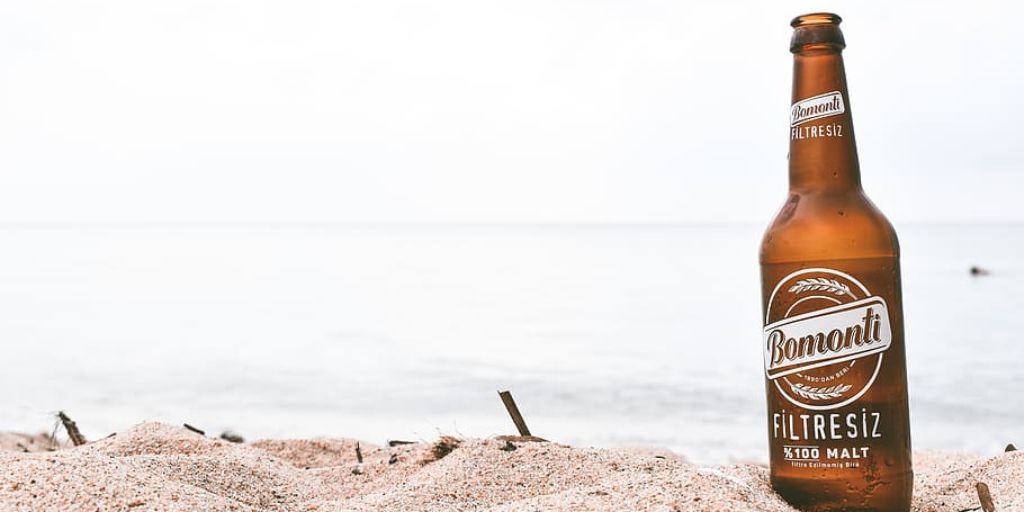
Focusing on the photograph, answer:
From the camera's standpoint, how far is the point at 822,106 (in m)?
2.25

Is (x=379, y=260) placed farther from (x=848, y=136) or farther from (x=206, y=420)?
(x=848, y=136)

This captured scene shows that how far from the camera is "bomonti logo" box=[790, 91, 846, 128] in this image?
7.39 ft

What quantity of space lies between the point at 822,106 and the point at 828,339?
1.80 ft

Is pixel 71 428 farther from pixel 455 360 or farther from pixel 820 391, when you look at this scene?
pixel 455 360

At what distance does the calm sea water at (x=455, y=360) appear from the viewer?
32.7ft

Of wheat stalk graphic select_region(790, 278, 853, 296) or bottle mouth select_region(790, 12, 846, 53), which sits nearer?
wheat stalk graphic select_region(790, 278, 853, 296)

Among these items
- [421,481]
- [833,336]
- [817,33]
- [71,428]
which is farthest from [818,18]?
[71,428]

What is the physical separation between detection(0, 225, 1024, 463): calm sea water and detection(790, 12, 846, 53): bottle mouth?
156 cm

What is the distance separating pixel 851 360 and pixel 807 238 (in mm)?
292

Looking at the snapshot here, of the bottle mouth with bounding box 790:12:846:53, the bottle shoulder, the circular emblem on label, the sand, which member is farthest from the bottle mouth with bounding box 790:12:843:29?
the sand

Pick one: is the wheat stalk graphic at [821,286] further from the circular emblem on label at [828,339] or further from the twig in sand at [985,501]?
the twig in sand at [985,501]

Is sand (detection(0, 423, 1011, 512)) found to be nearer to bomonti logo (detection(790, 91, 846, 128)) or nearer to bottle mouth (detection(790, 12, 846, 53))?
bomonti logo (detection(790, 91, 846, 128))

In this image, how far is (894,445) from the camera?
6.93ft

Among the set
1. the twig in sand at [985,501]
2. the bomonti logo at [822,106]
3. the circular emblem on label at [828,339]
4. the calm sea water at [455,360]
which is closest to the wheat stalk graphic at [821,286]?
the circular emblem on label at [828,339]
